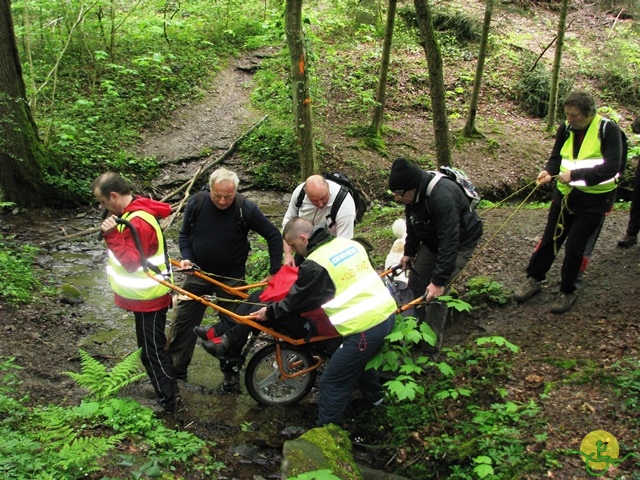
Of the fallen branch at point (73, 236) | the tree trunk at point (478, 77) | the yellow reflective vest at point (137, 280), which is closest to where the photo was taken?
the yellow reflective vest at point (137, 280)

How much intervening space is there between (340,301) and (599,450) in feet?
7.23

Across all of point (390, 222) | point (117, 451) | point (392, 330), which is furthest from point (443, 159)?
point (117, 451)

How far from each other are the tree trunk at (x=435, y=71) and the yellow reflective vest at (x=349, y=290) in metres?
5.01

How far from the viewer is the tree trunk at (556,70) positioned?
13836mm

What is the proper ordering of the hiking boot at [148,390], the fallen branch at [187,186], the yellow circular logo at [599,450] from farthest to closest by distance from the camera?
the fallen branch at [187,186] → the hiking boot at [148,390] → the yellow circular logo at [599,450]

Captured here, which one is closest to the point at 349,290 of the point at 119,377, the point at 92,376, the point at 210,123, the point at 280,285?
the point at 280,285

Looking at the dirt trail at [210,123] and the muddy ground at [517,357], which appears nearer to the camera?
the muddy ground at [517,357]

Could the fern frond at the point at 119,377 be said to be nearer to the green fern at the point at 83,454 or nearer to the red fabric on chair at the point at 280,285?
the green fern at the point at 83,454

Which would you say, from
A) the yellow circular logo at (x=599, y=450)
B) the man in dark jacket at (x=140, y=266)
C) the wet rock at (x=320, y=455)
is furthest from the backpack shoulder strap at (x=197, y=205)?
the yellow circular logo at (x=599, y=450)

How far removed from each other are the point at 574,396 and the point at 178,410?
3719 millimetres

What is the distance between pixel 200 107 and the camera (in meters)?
16.1

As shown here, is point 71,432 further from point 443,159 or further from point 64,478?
point 443,159

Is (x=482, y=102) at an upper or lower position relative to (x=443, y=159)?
lower

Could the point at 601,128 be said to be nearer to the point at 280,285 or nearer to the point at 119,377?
the point at 280,285
